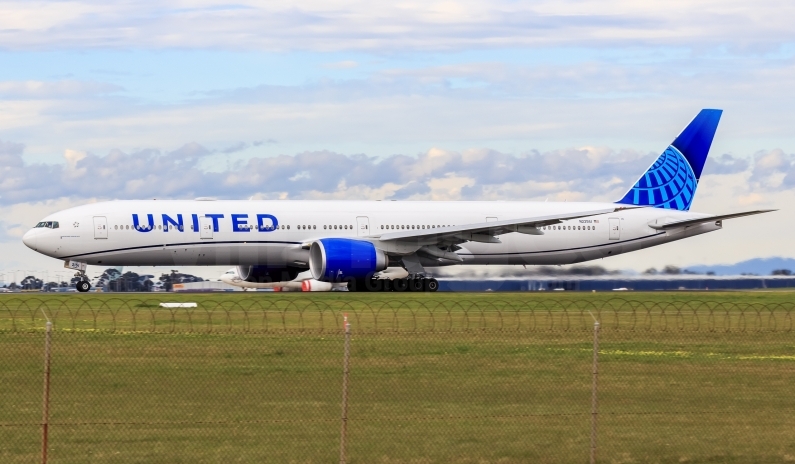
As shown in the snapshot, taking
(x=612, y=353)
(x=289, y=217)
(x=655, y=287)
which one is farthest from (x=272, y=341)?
(x=655, y=287)

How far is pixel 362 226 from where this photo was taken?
5428cm

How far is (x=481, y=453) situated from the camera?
1547 centimetres

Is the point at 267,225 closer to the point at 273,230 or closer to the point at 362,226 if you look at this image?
the point at 273,230

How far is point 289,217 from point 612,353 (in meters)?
28.0

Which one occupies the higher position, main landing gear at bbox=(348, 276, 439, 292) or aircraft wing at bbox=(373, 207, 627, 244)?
aircraft wing at bbox=(373, 207, 627, 244)

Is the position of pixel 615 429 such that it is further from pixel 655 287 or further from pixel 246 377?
pixel 655 287

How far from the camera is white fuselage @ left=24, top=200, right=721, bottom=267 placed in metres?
50.2

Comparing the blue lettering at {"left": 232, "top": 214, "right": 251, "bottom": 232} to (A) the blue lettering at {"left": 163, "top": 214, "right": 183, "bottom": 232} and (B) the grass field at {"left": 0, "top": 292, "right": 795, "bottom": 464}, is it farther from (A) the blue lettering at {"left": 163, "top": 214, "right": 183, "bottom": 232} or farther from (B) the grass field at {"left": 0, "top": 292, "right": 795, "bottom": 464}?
(B) the grass field at {"left": 0, "top": 292, "right": 795, "bottom": 464}

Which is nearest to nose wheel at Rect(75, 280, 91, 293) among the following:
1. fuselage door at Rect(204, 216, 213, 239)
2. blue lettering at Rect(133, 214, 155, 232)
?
blue lettering at Rect(133, 214, 155, 232)

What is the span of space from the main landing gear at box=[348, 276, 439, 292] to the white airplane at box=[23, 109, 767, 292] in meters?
0.05

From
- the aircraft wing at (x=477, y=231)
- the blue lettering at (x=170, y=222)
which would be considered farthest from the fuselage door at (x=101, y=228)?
the aircraft wing at (x=477, y=231)

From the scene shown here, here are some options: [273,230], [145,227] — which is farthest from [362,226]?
[145,227]

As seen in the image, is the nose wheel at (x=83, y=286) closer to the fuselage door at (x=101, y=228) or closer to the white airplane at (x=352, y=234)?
the white airplane at (x=352, y=234)

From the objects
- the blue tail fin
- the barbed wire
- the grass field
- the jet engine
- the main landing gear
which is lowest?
the grass field
